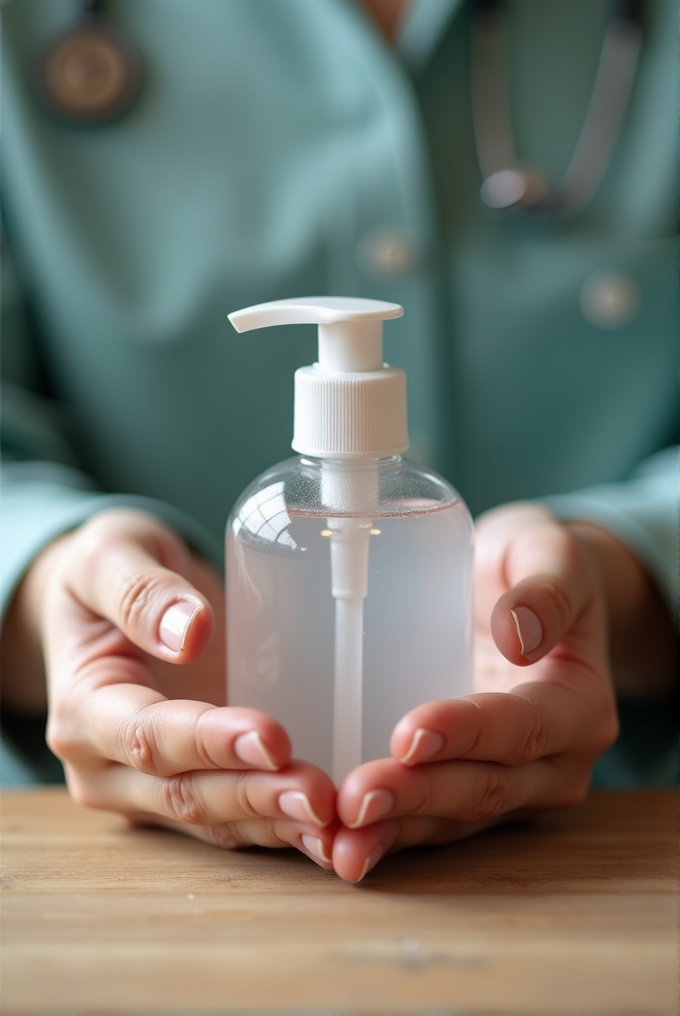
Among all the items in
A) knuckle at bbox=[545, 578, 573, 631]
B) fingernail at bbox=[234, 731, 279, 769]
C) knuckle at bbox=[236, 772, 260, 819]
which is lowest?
knuckle at bbox=[236, 772, 260, 819]

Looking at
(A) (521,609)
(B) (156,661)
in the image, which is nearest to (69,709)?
(B) (156,661)

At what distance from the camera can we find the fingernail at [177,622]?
0.40 m

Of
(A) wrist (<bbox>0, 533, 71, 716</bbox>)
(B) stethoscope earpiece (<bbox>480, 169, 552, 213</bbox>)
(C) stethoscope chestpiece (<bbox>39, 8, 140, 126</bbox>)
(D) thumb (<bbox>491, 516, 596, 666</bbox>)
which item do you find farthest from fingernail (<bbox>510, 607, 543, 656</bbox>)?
(C) stethoscope chestpiece (<bbox>39, 8, 140, 126</bbox>)

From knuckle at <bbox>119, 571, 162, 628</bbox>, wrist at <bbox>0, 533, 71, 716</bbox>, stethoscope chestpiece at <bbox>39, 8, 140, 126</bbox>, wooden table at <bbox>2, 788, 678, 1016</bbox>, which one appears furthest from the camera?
stethoscope chestpiece at <bbox>39, 8, 140, 126</bbox>

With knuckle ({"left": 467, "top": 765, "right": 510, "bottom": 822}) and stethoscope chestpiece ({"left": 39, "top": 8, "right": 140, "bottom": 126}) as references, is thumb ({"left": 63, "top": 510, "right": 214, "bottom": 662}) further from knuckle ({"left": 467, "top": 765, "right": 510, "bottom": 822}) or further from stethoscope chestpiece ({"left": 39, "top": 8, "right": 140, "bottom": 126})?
stethoscope chestpiece ({"left": 39, "top": 8, "right": 140, "bottom": 126})

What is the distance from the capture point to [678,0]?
0.78 m

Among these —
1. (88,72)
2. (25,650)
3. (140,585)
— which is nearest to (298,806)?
(140,585)

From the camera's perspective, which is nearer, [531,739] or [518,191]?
[531,739]

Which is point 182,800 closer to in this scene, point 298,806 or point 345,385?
point 298,806

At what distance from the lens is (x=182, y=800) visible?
40 cm

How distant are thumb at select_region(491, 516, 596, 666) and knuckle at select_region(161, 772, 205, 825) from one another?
0.13 meters

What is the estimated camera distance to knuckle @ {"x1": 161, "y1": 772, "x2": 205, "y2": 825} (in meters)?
0.39

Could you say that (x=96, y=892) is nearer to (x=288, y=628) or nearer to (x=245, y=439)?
(x=288, y=628)

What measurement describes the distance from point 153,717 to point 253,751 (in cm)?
6
